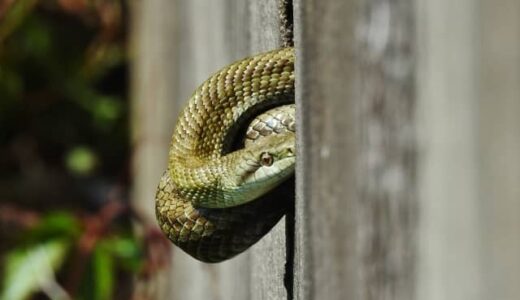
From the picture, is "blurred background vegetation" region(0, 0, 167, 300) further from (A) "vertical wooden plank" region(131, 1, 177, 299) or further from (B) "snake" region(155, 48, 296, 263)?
(B) "snake" region(155, 48, 296, 263)

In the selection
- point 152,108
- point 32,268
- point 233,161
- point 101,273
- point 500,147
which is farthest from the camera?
point 152,108

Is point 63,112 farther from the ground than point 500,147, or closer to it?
closer to it

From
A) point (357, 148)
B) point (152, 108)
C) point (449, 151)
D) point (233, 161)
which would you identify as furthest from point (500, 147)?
point (152, 108)

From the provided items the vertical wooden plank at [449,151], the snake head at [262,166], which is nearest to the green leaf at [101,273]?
the snake head at [262,166]

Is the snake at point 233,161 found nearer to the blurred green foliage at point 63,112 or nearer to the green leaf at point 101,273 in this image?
the green leaf at point 101,273

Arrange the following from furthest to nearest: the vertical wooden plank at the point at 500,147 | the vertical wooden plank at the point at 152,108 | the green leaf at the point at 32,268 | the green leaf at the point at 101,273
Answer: the green leaf at the point at 32,268
the vertical wooden plank at the point at 152,108
the green leaf at the point at 101,273
the vertical wooden plank at the point at 500,147

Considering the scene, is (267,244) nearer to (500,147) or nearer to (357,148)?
(357,148)

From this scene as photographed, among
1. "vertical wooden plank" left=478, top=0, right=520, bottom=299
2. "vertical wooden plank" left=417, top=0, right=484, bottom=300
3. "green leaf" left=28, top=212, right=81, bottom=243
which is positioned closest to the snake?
"vertical wooden plank" left=417, top=0, right=484, bottom=300
